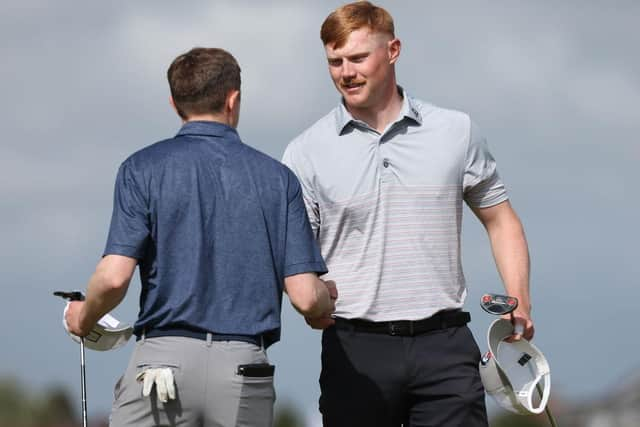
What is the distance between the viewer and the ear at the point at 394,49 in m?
5.39

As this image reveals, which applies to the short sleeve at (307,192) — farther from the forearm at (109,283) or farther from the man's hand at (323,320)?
the forearm at (109,283)

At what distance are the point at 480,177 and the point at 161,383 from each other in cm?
171

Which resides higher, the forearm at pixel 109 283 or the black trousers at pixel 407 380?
the forearm at pixel 109 283

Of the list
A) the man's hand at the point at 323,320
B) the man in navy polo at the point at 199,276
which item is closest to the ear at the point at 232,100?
the man in navy polo at the point at 199,276

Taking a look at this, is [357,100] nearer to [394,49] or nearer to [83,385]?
[394,49]

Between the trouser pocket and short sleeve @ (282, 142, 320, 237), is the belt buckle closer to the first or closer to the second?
short sleeve @ (282, 142, 320, 237)

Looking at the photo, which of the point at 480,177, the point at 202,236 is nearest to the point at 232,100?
the point at 202,236

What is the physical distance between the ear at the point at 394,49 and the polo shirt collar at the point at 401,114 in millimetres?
152

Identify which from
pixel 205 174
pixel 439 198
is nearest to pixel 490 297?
pixel 439 198

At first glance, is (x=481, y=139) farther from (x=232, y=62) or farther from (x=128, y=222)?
(x=128, y=222)

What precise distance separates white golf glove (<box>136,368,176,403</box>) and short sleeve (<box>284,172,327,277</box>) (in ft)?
1.67

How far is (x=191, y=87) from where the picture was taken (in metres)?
4.46

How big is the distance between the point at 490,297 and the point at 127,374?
4.86 feet

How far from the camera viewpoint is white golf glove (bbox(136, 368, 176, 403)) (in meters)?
4.18
